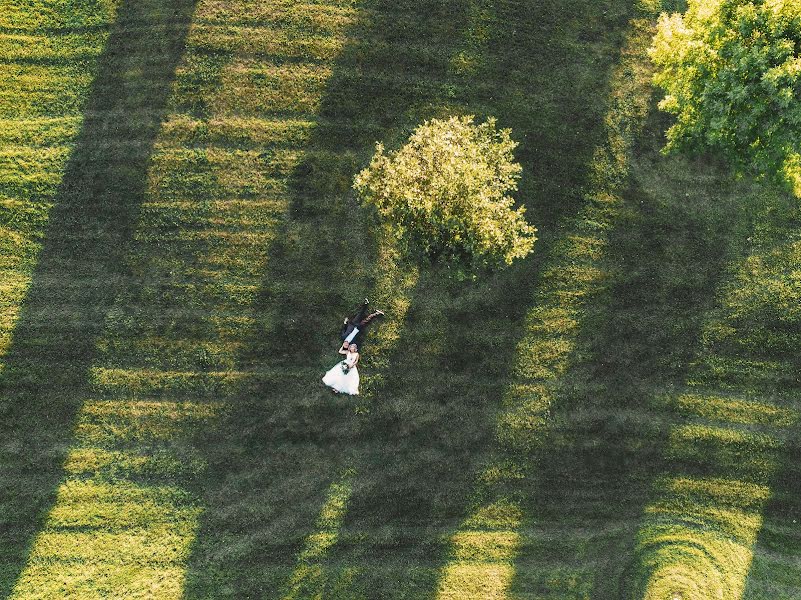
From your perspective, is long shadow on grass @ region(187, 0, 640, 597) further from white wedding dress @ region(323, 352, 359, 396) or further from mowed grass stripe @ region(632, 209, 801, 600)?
mowed grass stripe @ region(632, 209, 801, 600)

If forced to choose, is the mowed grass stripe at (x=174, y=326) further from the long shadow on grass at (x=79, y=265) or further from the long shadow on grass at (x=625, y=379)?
the long shadow on grass at (x=625, y=379)

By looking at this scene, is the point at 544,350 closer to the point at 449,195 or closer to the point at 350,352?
the point at 350,352

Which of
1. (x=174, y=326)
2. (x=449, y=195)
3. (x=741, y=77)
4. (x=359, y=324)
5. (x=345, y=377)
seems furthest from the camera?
(x=174, y=326)

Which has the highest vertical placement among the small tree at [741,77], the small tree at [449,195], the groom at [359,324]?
the small tree at [741,77]

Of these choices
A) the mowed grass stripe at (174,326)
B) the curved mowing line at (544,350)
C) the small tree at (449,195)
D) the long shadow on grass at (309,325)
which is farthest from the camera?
the curved mowing line at (544,350)

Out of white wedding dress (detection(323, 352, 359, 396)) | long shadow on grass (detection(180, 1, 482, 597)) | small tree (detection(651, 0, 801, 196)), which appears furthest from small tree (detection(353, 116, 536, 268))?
small tree (detection(651, 0, 801, 196))

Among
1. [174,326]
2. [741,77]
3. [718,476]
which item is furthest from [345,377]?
[741,77]

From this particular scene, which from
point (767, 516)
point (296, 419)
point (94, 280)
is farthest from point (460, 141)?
point (767, 516)

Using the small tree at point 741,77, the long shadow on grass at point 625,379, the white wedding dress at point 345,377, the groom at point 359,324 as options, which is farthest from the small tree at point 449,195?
the small tree at point 741,77
